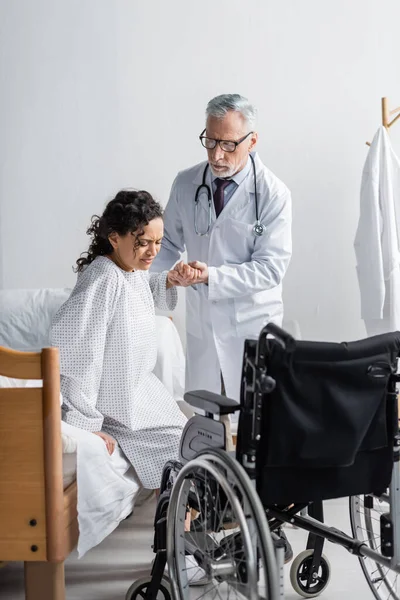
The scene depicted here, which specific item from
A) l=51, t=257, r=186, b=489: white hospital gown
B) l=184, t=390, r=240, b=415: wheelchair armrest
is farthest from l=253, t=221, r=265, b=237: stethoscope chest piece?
l=184, t=390, r=240, b=415: wheelchair armrest

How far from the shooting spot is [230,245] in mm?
2742

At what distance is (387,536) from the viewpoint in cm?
174

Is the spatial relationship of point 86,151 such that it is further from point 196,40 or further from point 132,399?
point 132,399

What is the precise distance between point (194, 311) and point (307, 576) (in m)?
0.98

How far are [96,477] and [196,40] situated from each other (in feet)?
7.40

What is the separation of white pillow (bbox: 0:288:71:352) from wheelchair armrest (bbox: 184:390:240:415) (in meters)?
1.68

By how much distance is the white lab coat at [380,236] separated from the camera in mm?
3336

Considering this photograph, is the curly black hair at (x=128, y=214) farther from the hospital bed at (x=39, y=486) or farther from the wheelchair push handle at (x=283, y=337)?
the wheelchair push handle at (x=283, y=337)

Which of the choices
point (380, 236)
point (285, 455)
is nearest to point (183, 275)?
point (285, 455)

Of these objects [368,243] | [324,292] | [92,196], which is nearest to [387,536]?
[368,243]

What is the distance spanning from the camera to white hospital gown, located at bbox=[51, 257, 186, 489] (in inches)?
88.7

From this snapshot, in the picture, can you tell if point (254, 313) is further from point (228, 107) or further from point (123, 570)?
point (123, 570)

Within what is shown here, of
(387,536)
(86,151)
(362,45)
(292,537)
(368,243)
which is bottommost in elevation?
(292,537)

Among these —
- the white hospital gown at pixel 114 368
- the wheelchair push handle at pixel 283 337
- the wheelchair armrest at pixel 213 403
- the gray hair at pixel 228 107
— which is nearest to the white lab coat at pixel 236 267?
the gray hair at pixel 228 107
